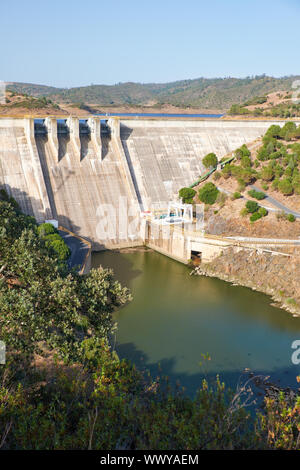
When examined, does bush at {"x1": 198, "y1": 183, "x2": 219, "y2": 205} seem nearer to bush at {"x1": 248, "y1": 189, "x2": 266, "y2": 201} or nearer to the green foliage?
bush at {"x1": 248, "y1": 189, "x2": 266, "y2": 201}

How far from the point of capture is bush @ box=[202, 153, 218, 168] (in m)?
39.0

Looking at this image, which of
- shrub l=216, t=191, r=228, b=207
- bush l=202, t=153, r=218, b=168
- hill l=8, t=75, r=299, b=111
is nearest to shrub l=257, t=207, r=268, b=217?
shrub l=216, t=191, r=228, b=207

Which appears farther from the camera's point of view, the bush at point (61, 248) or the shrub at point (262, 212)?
the shrub at point (262, 212)

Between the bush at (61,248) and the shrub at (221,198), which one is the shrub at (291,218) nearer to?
the shrub at (221,198)

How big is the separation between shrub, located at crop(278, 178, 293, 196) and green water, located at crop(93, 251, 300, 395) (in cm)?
1173

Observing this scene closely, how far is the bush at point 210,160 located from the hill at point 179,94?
2842 inches

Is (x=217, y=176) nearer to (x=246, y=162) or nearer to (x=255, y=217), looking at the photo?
(x=246, y=162)

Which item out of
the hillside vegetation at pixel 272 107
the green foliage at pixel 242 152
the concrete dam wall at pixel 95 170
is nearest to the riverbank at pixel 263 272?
the concrete dam wall at pixel 95 170

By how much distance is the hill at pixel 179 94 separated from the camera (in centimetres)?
12150

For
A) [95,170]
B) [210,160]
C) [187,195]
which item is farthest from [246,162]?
[95,170]

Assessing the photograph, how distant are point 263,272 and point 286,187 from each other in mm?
10718

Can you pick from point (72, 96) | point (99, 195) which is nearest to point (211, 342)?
point (99, 195)

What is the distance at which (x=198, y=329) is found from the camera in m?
20.7

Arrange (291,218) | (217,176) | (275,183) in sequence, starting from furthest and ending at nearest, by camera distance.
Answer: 1. (217,176)
2. (275,183)
3. (291,218)
